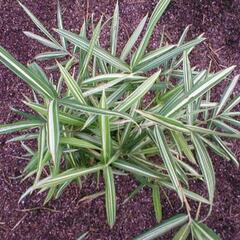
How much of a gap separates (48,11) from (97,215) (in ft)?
2.20

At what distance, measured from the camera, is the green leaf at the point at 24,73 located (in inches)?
31.8

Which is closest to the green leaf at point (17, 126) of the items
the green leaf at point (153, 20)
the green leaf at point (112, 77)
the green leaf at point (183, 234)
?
the green leaf at point (112, 77)

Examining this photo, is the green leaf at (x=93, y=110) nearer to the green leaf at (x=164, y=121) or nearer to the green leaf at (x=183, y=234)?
the green leaf at (x=164, y=121)

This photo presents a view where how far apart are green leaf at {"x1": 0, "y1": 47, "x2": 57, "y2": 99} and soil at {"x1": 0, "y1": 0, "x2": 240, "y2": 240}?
1.89 ft

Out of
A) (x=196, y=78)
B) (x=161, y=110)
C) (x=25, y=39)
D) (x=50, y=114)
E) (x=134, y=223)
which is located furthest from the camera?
(x=25, y=39)

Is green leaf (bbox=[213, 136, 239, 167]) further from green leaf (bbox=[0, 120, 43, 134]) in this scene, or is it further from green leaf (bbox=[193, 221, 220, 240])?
green leaf (bbox=[0, 120, 43, 134])

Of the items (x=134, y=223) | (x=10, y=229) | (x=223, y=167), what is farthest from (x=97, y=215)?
(x=223, y=167)

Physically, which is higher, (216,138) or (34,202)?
(216,138)

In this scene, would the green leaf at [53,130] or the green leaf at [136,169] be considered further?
the green leaf at [136,169]

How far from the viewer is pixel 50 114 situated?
2.64ft

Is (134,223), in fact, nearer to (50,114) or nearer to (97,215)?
(97,215)

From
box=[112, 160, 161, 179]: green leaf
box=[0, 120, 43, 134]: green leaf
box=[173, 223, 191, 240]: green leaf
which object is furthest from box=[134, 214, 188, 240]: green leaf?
box=[0, 120, 43, 134]: green leaf

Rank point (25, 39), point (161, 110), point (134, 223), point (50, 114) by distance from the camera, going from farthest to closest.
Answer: point (25, 39) < point (134, 223) < point (161, 110) < point (50, 114)

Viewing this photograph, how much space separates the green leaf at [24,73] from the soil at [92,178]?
576 mm
